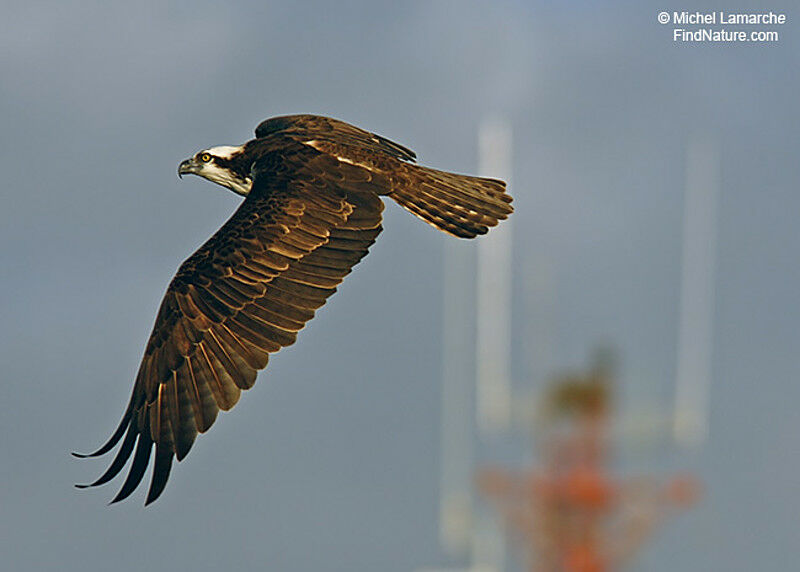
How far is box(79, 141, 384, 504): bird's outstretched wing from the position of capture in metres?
15.1

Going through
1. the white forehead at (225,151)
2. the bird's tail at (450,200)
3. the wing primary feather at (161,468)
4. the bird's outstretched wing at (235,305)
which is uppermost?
the white forehead at (225,151)

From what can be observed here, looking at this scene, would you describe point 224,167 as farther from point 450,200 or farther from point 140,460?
point 140,460

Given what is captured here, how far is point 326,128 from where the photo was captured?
57.4ft

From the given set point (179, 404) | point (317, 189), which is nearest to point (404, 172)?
point (317, 189)

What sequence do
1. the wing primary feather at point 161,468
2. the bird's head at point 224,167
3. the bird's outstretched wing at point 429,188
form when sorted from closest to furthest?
the wing primary feather at point 161,468 < the bird's outstretched wing at point 429,188 < the bird's head at point 224,167

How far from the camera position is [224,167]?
57.2ft

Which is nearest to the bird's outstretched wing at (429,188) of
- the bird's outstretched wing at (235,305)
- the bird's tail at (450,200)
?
the bird's tail at (450,200)

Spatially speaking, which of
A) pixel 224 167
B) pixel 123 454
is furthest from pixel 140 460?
pixel 224 167

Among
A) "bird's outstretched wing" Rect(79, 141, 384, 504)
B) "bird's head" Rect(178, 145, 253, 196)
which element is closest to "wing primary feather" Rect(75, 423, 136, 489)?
Result: "bird's outstretched wing" Rect(79, 141, 384, 504)

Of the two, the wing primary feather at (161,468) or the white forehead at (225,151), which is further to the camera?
the white forehead at (225,151)

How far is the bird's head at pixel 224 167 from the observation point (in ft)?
56.3

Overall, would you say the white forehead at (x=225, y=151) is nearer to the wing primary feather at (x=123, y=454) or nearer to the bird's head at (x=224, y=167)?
the bird's head at (x=224, y=167)

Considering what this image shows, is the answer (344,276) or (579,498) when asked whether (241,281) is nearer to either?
(344,276)

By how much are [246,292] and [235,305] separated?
0.47 ft
